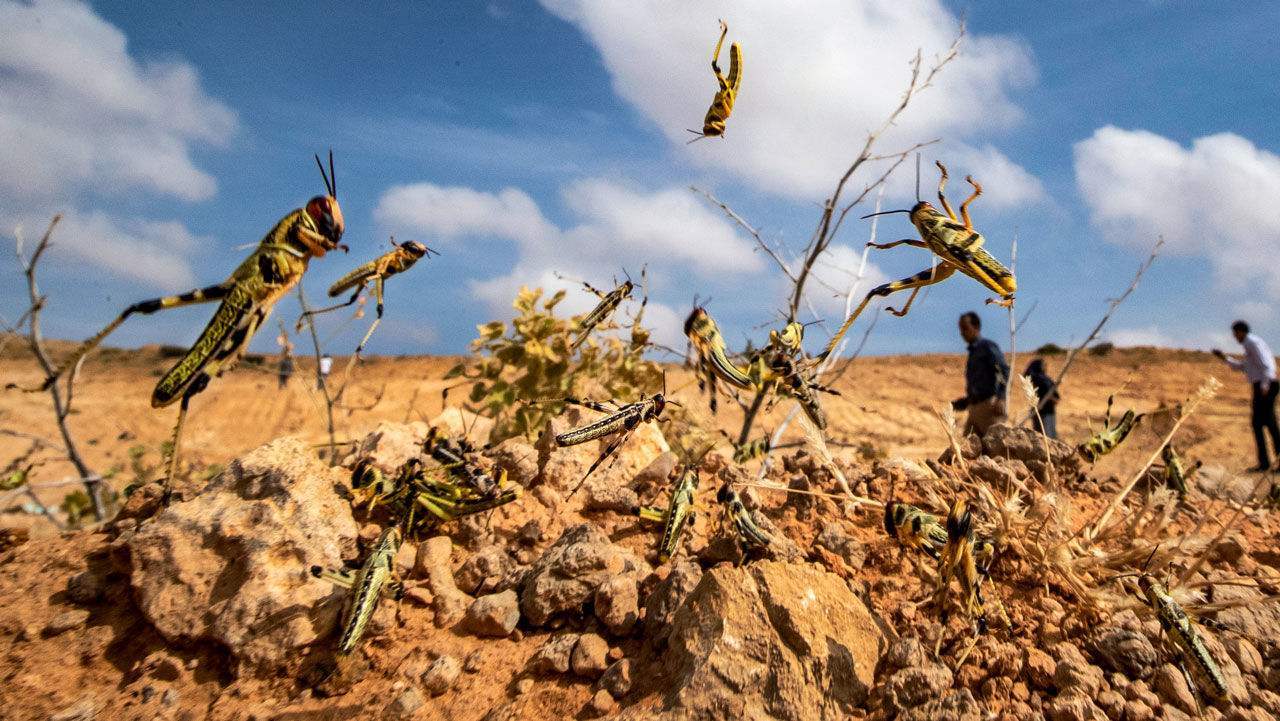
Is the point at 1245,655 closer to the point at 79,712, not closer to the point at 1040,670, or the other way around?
the point at 1040,670

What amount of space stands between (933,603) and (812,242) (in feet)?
7.62

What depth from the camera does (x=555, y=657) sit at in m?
2.93

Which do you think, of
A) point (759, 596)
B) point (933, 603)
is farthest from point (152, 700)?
point (933, 603)

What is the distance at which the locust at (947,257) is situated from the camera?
2.00 metres

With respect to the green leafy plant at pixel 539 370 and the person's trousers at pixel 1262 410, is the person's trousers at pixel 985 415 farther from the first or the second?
the person's trousers at pixel 1262 410

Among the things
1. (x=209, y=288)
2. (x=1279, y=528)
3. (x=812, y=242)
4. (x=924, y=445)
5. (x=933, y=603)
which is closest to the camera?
(x=209, y=288)

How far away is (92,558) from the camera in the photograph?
12.5 ft

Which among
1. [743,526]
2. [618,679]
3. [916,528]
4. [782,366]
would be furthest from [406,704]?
[916,528]

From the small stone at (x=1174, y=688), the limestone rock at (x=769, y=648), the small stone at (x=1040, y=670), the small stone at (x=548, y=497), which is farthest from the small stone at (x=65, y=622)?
the small stone at (x=1174, y=688)

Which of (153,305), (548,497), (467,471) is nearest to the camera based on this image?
(153,305)

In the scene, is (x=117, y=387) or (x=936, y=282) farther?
(x=117, y=387)

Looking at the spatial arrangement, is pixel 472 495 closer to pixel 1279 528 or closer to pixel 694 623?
pixel 694 623

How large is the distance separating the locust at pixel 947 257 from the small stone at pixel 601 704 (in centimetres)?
161

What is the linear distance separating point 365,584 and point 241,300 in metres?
1.44
